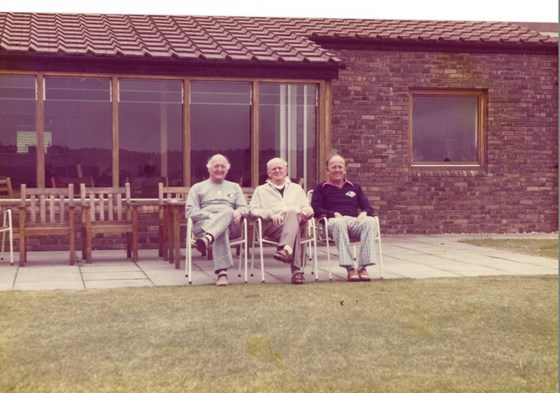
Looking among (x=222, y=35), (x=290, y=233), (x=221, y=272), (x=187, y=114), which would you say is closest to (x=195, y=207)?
(x=221, y=272)

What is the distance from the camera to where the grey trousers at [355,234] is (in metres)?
7.47

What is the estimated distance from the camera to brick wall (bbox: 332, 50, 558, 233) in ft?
42.1

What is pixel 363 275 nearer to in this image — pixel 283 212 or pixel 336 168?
pixel 283 212

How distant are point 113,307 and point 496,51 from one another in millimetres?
9684

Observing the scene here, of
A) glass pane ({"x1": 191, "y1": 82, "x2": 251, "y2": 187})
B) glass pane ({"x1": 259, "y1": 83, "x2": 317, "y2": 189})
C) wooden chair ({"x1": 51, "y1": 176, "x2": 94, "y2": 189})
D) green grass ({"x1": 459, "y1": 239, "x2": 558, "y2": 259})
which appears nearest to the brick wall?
glass pane ({"x1": 259, "y1": 83, "x2": 317, "y2": 189})

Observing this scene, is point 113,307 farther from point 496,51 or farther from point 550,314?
point 496,51

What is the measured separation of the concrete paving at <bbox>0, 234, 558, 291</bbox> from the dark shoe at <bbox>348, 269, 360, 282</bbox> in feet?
0.65

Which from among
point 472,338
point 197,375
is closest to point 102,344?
point 197,375

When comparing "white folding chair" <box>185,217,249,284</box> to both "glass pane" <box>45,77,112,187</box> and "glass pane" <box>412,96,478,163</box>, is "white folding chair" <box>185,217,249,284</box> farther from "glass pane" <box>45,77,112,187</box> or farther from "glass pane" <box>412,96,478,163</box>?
"glass pane" <box>412,96,478,163</box>

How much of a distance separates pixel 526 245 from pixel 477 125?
10.4ft

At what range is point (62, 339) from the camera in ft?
15.8

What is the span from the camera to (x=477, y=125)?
44.5 feet

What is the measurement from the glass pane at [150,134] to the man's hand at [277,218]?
3965 millimetres

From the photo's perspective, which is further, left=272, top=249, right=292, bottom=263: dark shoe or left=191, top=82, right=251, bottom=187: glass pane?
left=191, top=82, right=251, bottom=187: glass pane
